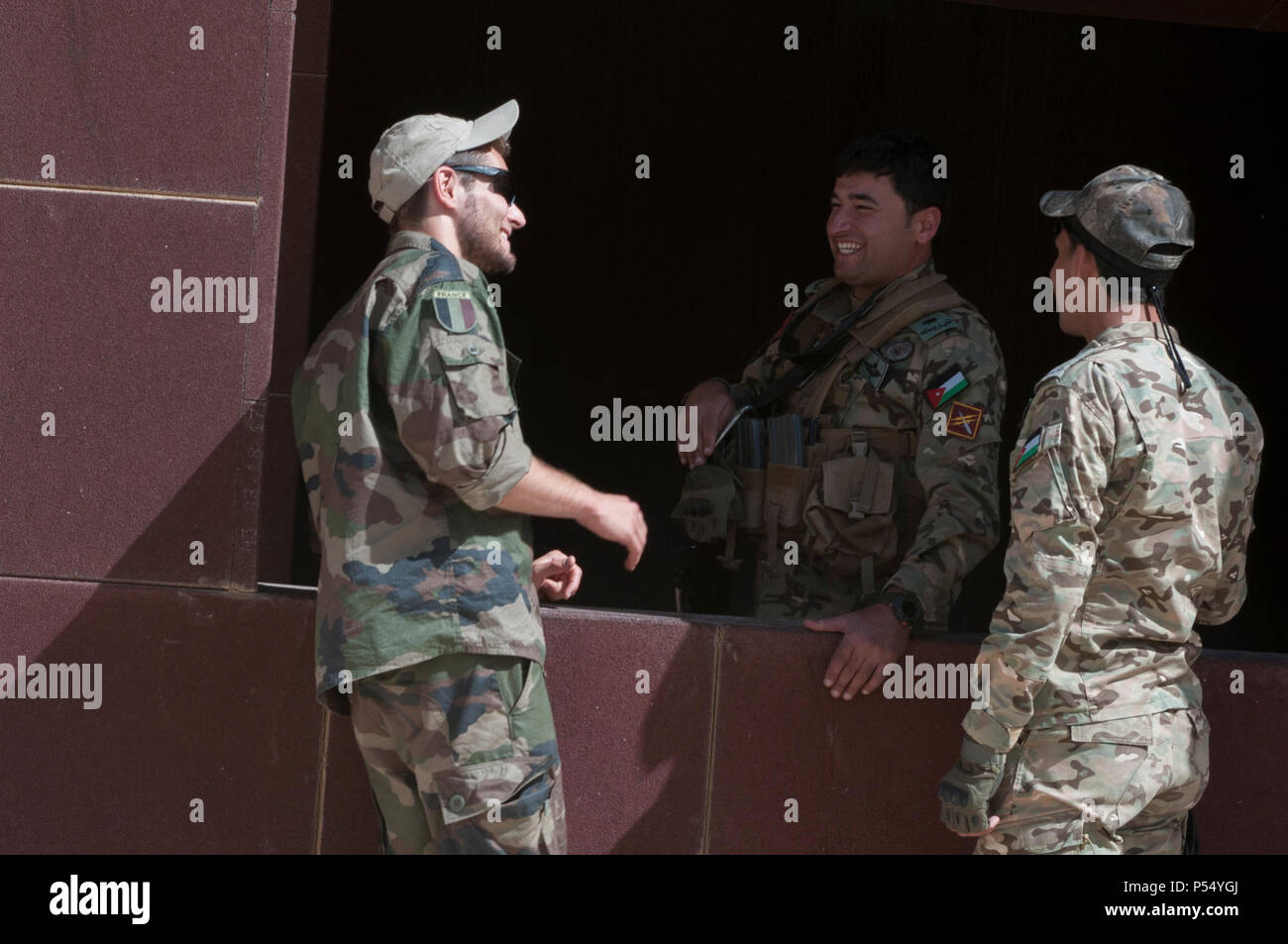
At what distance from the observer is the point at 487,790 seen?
2729 millimetres

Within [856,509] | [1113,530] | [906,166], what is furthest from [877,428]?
[1113,530]

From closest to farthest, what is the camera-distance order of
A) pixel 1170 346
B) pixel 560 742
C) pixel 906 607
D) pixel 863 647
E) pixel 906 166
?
1. pixel 1170 346
2. pixel 906 607
3. pixel 863 647
4. pixel 560 742
5. pixel 906 166

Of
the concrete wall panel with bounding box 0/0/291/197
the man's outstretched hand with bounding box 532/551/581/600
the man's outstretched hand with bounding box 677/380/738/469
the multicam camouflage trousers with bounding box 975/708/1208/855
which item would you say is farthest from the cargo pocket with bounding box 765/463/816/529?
the concrete wall panel with bounding box 0/0/291/197

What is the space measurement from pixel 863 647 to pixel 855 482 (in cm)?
43

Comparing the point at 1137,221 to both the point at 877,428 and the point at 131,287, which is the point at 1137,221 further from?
the point at 131,287

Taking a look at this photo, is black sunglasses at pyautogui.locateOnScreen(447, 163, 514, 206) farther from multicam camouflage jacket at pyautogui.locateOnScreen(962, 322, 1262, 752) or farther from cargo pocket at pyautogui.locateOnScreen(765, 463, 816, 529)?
multicam camouflage jacket at pyautogui.locateOnScreen(962, 322, 1262, 752)

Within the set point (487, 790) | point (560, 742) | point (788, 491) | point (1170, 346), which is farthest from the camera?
point (788, 491)

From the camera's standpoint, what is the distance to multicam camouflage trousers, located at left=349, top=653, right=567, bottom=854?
2744 mm

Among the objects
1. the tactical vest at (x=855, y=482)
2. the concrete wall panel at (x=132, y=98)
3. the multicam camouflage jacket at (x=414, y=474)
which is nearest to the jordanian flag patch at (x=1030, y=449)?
the tactical vest at (x=855, y=482)

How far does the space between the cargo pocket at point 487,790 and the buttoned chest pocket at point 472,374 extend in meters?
0.67

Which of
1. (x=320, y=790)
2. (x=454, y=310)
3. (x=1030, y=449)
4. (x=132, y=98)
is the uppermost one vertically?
(x=132, y=98)

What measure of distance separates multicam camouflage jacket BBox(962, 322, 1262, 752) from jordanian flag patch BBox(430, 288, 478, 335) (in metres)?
1.10

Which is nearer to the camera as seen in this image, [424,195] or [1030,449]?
[1030,449]

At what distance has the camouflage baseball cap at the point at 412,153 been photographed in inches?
117
